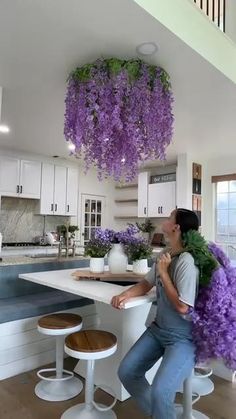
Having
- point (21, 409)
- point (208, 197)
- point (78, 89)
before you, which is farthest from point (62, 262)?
point (208, 197)

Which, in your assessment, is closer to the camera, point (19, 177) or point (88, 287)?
point (88, 287)

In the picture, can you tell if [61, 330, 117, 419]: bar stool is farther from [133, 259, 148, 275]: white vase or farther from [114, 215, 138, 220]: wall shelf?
[114, 215, 138, 220]: wall shelf

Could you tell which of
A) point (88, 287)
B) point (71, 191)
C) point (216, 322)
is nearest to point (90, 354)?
point (88, 287)

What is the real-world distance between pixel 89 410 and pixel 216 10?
3.56 metres

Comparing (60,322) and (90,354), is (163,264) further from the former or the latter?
(60,322)

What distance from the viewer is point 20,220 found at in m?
5.81

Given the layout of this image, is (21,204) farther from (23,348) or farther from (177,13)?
(177,13)

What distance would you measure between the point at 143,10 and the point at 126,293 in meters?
1.69

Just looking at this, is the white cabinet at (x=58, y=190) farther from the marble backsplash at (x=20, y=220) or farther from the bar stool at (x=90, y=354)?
the bar stool at (x=90, y=354)

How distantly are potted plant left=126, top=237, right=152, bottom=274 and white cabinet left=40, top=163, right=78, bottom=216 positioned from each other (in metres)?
3.45

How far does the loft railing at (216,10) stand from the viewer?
9.55 ft

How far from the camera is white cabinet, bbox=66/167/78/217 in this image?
615 cm

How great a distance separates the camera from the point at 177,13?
2.13m

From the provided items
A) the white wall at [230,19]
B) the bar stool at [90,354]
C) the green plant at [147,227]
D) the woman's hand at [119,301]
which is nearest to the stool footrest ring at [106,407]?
the bar stool at [90,354]
